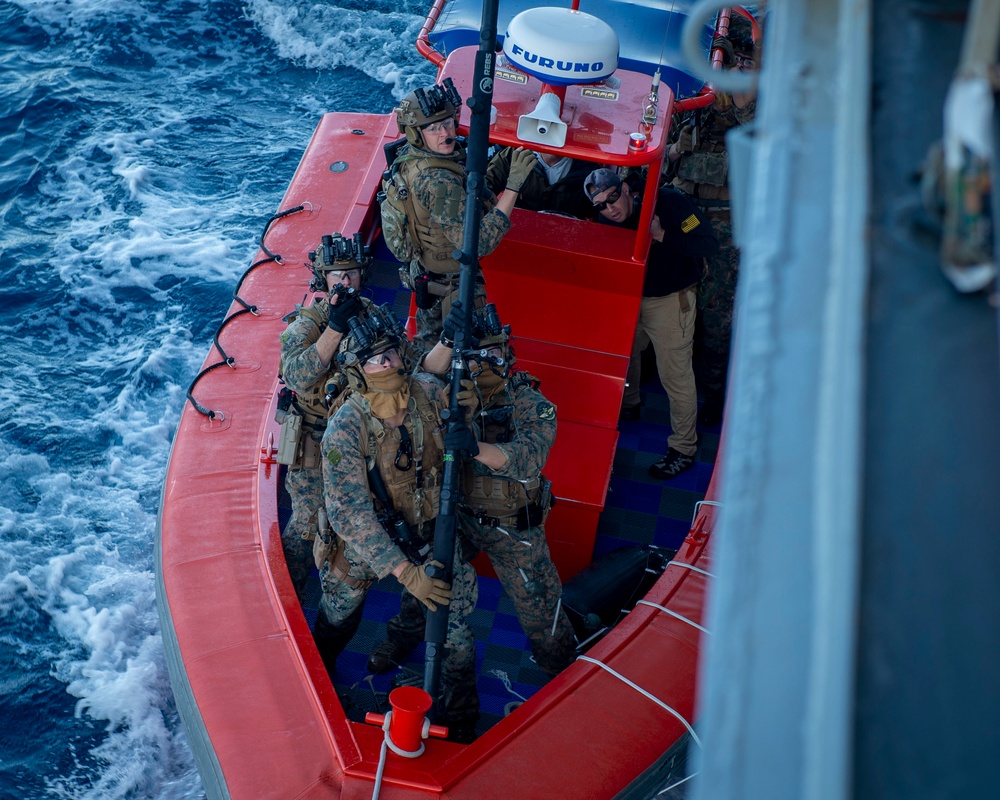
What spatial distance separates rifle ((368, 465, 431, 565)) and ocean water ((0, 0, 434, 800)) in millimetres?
1965

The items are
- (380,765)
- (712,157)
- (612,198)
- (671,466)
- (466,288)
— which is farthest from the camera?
(712,157)

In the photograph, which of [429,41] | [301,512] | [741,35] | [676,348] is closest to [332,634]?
[301,512]

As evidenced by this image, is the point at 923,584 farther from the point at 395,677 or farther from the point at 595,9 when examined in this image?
the point at 595,9

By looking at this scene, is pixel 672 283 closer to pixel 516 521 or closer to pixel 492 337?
pixel 492 337

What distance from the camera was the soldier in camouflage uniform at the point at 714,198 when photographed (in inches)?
207

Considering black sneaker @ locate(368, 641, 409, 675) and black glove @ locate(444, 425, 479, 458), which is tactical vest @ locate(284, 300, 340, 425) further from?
black sneaker @ locate(368, 641, 409, 675)

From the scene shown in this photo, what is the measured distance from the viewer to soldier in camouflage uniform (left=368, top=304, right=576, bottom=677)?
12.3ft

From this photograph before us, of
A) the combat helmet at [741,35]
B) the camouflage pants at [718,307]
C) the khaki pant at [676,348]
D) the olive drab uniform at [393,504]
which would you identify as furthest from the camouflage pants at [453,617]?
the combat helmet at [741,35]

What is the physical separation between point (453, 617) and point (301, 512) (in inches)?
33.4

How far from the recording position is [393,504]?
3697mm

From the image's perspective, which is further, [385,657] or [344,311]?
[385,657]

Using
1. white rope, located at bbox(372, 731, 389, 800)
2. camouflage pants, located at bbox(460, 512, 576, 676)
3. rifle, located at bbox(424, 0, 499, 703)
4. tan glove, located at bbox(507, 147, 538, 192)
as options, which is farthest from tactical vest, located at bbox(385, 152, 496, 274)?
white rope, located at bbox(372, 731, 389, 800)

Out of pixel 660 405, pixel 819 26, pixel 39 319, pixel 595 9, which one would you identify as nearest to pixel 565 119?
pixel 595 9

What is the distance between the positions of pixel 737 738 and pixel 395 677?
3.42 m
